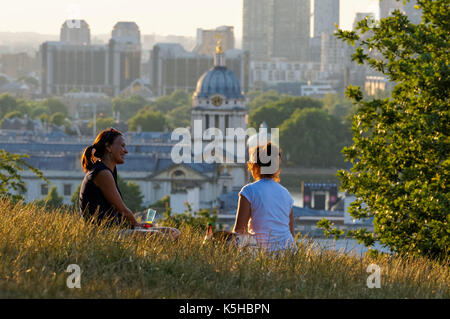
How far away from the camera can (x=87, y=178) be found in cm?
1194

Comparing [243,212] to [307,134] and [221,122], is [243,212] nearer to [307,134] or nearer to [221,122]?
[221,122]

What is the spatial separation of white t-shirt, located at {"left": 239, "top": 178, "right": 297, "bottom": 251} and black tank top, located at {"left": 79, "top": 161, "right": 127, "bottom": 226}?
132cm

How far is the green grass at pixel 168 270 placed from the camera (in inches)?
388

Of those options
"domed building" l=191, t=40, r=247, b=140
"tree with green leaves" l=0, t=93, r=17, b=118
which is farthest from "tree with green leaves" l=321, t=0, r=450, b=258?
"tree with green leaves" l=0, t=93, r=17, b=118

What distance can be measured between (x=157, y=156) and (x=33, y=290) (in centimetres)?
7212

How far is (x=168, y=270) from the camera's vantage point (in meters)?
10.6

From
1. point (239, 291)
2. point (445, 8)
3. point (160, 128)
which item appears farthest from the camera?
point (160, 128)

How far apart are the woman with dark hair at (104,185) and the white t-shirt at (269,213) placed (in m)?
1.21

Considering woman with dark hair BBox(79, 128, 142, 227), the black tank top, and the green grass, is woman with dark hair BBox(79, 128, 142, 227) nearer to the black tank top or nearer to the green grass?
the black tank top

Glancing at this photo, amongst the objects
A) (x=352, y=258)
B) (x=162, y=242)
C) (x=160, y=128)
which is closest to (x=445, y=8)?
(x=352, y=258)

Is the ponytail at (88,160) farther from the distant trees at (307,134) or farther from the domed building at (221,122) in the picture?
the distant trees at (307,134)

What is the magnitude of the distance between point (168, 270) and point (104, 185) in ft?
5.30

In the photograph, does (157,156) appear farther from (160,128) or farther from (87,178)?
(87,178)

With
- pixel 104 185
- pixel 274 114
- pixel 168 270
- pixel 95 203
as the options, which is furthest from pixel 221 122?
pixel 168 270
